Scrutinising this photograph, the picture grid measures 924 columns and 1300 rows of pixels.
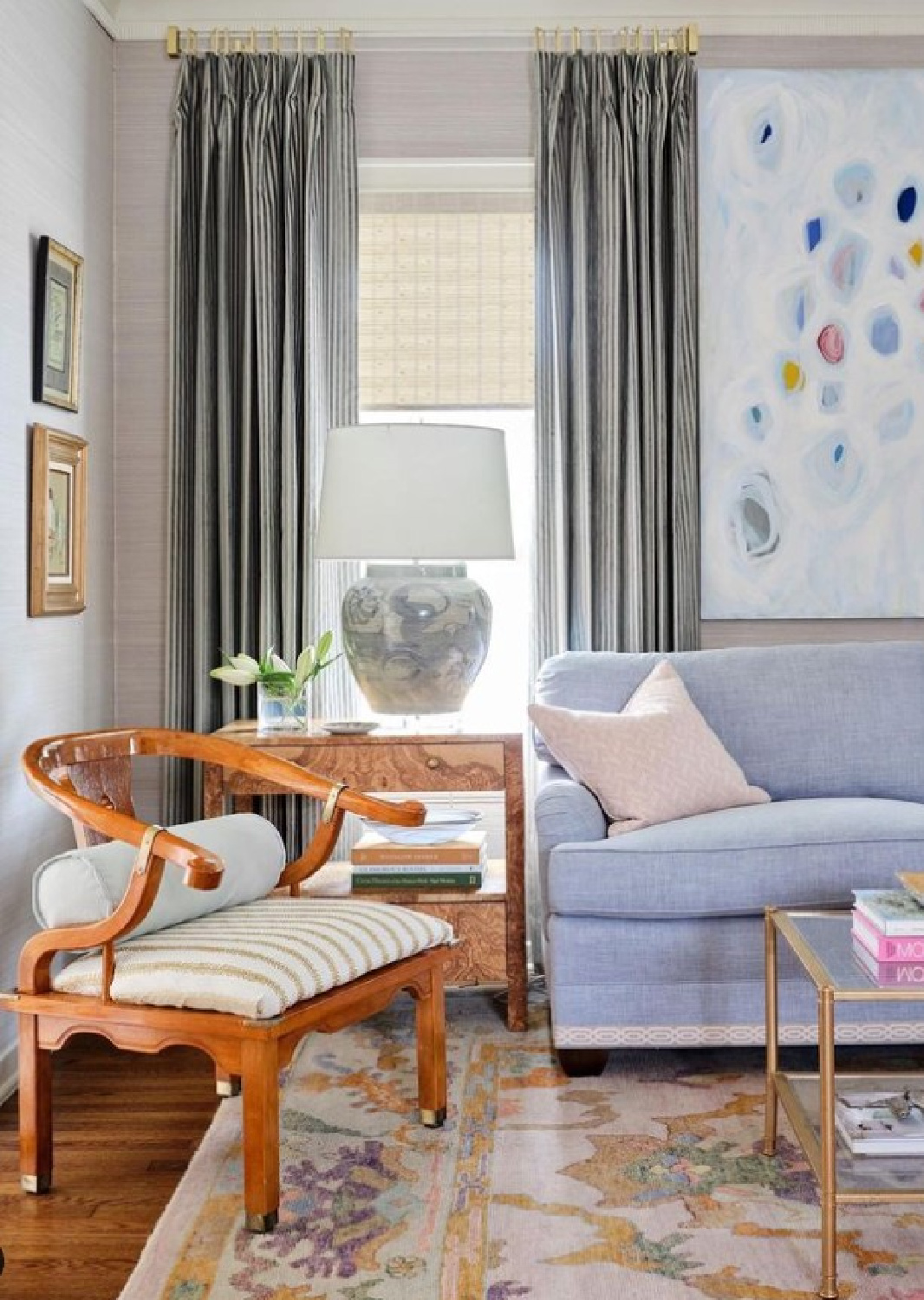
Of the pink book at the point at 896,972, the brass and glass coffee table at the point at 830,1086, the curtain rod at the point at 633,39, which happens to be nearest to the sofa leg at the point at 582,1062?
the brass and glass coffee table at the point at 830,1086

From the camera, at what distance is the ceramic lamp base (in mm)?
3225

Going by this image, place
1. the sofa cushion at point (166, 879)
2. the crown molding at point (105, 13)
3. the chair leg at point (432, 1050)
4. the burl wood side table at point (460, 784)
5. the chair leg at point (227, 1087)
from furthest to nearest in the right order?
the crown molding at point (105, 13)
the burl wood side table at point (460, 784)
the chair leg at point (227, 1087)
the chair leg at point (432, 1050)
the sofa cushion at point (166, 879)

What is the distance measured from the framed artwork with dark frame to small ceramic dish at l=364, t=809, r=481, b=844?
1243 mm

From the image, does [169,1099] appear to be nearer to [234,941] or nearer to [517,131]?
[234,941]

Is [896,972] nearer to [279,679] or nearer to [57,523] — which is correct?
[279,679]

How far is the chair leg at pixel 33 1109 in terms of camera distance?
2291mm

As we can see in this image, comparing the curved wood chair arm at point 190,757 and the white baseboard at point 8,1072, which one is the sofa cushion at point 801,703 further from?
the white baseboard at point 8,1072

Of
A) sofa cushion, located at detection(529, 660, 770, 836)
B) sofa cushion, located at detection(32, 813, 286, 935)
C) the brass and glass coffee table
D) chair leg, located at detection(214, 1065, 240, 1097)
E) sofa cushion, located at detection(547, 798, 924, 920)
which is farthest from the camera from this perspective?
sofa cushion, located at detection(529, 660, 770, 836)

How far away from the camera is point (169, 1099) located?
278 cm

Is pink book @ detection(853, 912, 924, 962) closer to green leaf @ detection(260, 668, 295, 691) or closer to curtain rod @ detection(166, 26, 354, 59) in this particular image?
green leaf @ detection(260, 668, 295, 691)

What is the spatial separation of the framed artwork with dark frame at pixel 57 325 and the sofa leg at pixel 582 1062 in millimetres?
1827

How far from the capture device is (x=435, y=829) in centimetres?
331

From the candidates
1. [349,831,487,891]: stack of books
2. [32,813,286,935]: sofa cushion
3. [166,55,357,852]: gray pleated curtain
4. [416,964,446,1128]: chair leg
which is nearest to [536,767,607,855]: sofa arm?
[349,831,487,891]: stack of books

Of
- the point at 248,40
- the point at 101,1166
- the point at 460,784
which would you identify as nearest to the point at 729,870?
the point at 460,784
